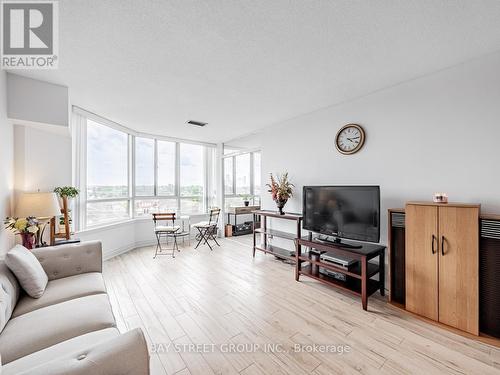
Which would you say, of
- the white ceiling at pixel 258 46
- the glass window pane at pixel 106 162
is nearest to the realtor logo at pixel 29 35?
the white ceiling at pixel 258 46

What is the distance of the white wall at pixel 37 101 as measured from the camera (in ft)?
8.03

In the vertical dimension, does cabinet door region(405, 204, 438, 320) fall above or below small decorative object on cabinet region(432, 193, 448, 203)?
below

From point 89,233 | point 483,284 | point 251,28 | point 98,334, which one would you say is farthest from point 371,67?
point 89,233

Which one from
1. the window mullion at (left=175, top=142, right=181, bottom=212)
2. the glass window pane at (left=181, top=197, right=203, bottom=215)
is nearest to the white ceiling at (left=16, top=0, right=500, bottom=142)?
the window mullion at (left=175, top=142, right=181, bottom=212)

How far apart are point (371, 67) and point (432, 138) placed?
1079 millimetres

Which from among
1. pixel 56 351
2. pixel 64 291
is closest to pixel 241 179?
pixel 64 291

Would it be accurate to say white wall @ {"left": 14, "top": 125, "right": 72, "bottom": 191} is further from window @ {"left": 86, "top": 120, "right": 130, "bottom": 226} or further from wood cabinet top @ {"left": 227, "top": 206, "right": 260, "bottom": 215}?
wood cabinet top @ {"left": 227, "top": 206, "right": 260, "bottom": 215}

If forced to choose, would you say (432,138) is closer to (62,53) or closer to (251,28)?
(251,28)

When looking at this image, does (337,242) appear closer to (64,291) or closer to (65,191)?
(64,291)

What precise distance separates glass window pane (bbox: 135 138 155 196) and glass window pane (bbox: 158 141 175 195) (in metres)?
0.17

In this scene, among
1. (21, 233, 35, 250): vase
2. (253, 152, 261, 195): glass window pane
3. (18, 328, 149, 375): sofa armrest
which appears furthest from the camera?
(253, 152, 261, 195): glass window pane

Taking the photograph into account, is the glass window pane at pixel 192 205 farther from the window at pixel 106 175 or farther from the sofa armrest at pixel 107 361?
the sofa armrest at pixel 107 361

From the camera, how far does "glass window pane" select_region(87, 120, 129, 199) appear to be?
3.97 m

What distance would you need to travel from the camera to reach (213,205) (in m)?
6.23
